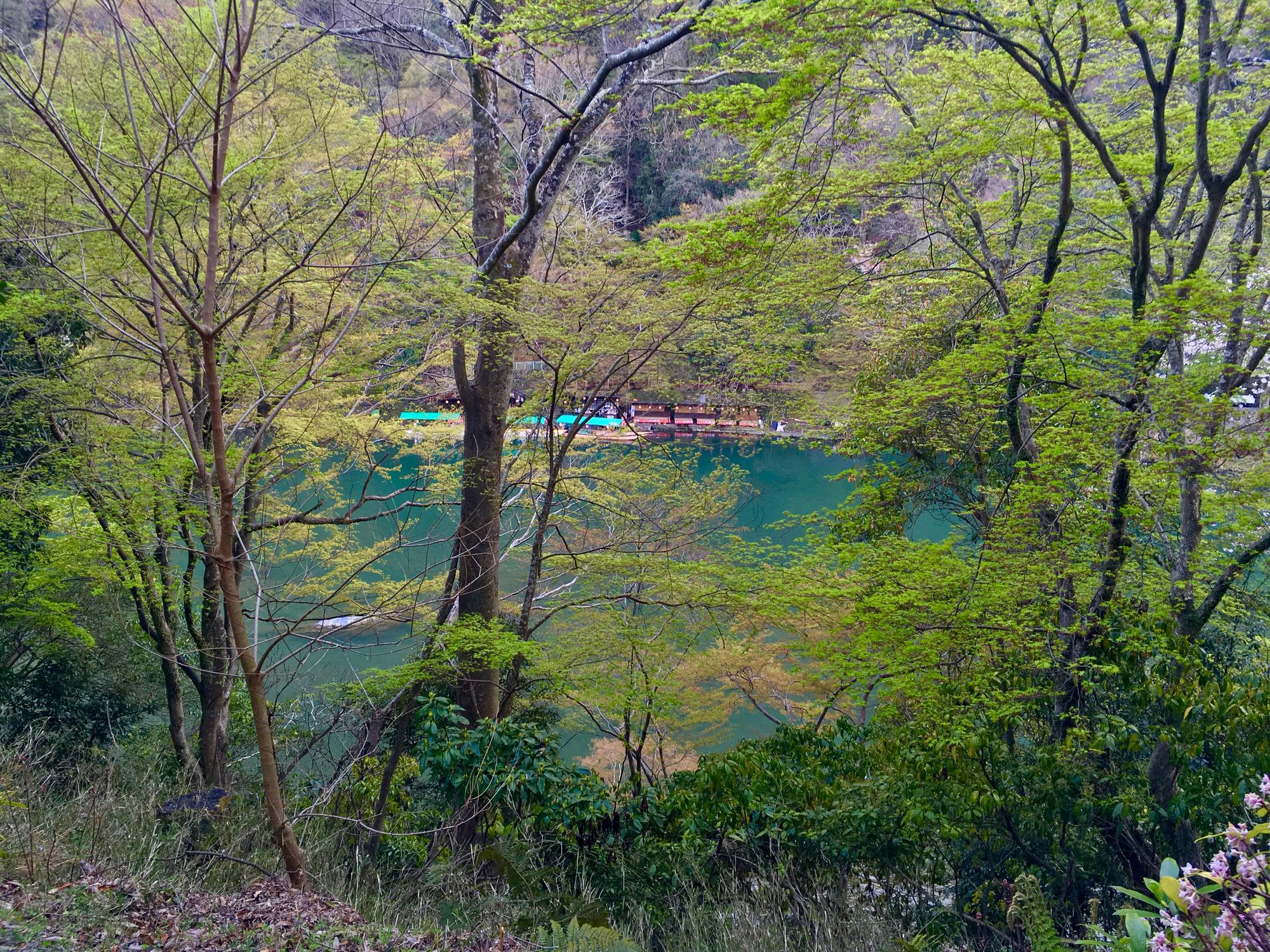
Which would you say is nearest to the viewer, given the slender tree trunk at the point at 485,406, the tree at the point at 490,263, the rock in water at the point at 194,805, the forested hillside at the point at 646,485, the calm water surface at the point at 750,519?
the forested hillside at the point at 646,485

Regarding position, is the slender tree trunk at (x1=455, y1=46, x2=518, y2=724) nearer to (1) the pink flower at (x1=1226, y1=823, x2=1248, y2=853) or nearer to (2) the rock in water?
(2) the rock in water

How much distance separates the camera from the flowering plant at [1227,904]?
3.92ft

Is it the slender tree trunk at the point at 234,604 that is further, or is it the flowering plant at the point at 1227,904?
the slender tree trunk at the point at 234,604

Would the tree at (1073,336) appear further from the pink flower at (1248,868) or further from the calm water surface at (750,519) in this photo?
the calm water surface at (750,519)

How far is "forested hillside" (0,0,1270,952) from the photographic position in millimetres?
2842

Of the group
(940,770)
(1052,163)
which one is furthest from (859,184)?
(940,770)

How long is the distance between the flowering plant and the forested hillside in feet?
0.04

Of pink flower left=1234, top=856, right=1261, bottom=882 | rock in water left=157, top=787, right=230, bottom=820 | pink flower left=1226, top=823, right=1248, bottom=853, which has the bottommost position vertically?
rock in water left=157, top=787, right=230, bottom=820

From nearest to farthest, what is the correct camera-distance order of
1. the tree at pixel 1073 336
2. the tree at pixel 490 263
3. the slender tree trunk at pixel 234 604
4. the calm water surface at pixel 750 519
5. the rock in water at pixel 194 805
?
the slender tree trunk at pixel 234 604 → the tree at pixel 1073 336 → the rock in water at pixel 194 805 → the tree at pixel 490 263 → the calm water surface at pixel 750 519

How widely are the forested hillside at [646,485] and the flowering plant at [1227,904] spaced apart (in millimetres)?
12

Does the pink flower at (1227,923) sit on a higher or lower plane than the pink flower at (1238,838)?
lower

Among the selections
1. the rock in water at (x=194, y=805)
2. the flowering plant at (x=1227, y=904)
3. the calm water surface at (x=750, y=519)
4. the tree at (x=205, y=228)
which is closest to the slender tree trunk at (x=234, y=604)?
the tree at (x=205, y=228)

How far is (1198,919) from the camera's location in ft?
4.62

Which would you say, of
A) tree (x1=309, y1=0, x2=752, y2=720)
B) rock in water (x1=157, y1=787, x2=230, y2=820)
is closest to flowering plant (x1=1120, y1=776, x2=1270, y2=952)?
rock in water (x1=157, y1=787, x2=230, y2=820)
